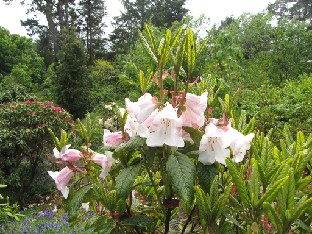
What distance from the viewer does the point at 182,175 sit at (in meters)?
0.89

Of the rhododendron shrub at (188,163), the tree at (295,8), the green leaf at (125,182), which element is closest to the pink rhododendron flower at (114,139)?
the rhododendron shrub at (188,163)

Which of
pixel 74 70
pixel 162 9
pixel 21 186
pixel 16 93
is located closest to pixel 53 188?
pixel 21 186

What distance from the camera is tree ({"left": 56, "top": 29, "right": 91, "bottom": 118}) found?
14.2 metres

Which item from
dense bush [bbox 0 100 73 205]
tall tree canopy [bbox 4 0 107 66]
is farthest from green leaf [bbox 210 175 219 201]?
tall tree canopy [bbox 4 0 107 66]

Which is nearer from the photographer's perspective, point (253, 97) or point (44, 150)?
point (44, 150)

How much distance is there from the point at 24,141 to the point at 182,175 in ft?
17.7

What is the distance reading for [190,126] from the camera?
941 mm

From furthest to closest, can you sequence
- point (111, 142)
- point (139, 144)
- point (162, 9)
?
point (162, 9)
point (111, 142)
point (139, 144)

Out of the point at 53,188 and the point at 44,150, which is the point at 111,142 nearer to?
the point at 44,150

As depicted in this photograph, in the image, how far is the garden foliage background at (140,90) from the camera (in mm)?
5770

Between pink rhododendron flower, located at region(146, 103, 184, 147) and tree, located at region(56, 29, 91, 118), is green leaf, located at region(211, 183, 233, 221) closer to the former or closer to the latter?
pink rhododendron flower, located at region(146, 103, 184, 147)

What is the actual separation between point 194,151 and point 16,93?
9220 mm

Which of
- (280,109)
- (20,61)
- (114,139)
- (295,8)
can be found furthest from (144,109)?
(295,8)

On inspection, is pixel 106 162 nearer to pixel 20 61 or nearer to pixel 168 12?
pixel 20 61
